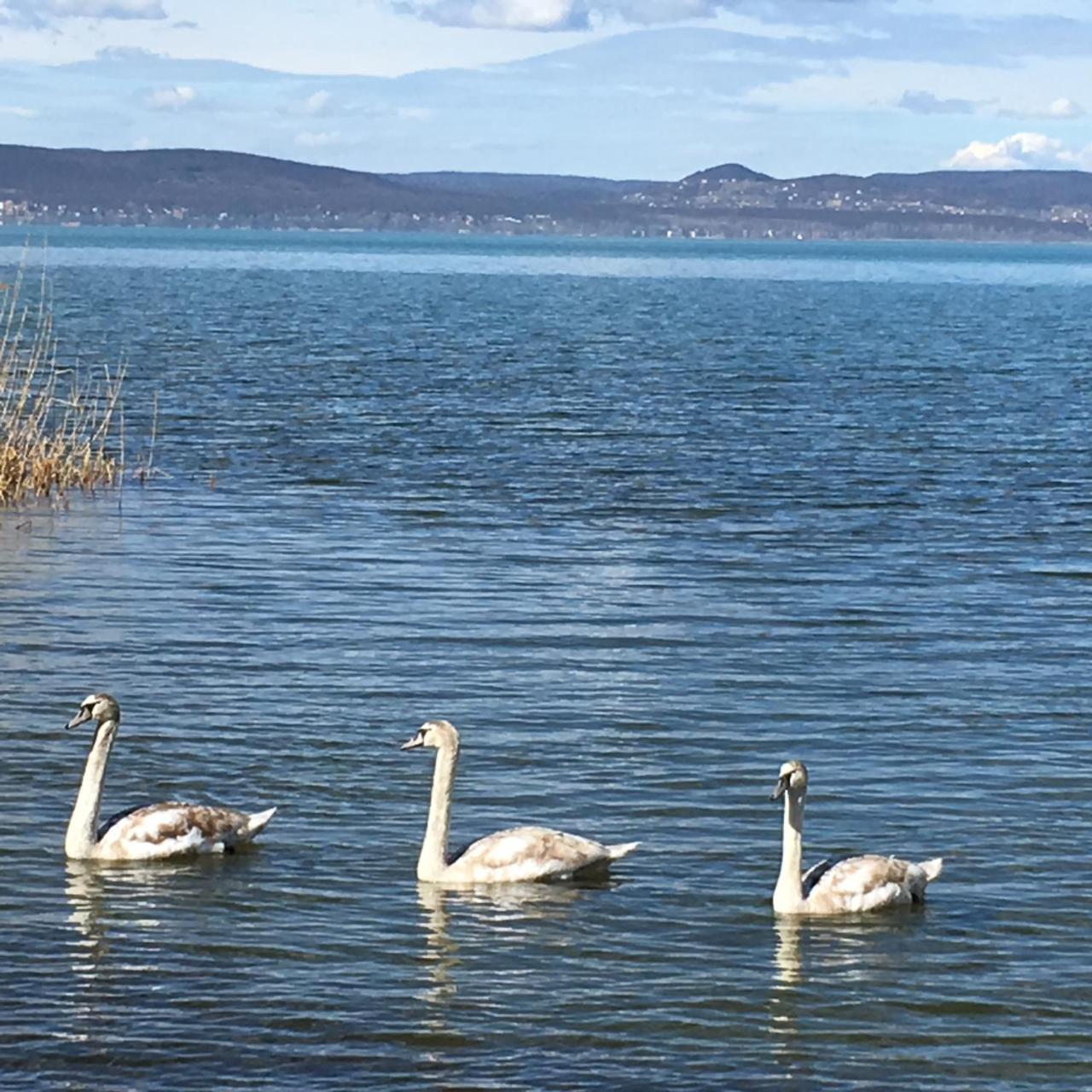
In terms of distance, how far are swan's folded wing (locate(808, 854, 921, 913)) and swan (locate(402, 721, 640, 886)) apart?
5.42 feet

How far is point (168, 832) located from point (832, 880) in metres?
4.74

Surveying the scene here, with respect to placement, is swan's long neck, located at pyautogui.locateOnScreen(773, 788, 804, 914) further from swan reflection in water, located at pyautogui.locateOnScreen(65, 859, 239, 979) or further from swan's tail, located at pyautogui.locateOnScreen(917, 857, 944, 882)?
swan reflection in water, located at pyautogui.locateOnScreen(65, 859, 239, 979)

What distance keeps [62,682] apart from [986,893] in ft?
32.7

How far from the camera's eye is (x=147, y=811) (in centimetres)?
1769

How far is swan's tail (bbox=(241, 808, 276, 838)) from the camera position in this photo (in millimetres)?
Answer: 17766

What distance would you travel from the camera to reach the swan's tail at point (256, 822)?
1777 centimetres

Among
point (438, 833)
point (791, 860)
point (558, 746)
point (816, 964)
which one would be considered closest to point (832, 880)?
point (791, 860)

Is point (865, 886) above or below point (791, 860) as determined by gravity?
below

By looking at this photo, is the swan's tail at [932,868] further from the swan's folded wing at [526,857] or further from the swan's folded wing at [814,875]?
the swan's folded wing at [526,857]

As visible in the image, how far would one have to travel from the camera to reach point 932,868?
16.9 meters

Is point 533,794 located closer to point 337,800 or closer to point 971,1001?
point 337,800

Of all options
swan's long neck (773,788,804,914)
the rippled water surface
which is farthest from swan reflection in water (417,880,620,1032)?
swan's long neck (773,788,804,914)

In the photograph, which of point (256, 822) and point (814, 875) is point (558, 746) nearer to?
point (256, 822)

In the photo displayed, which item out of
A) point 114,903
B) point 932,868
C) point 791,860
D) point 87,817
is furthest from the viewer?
point 87,817
